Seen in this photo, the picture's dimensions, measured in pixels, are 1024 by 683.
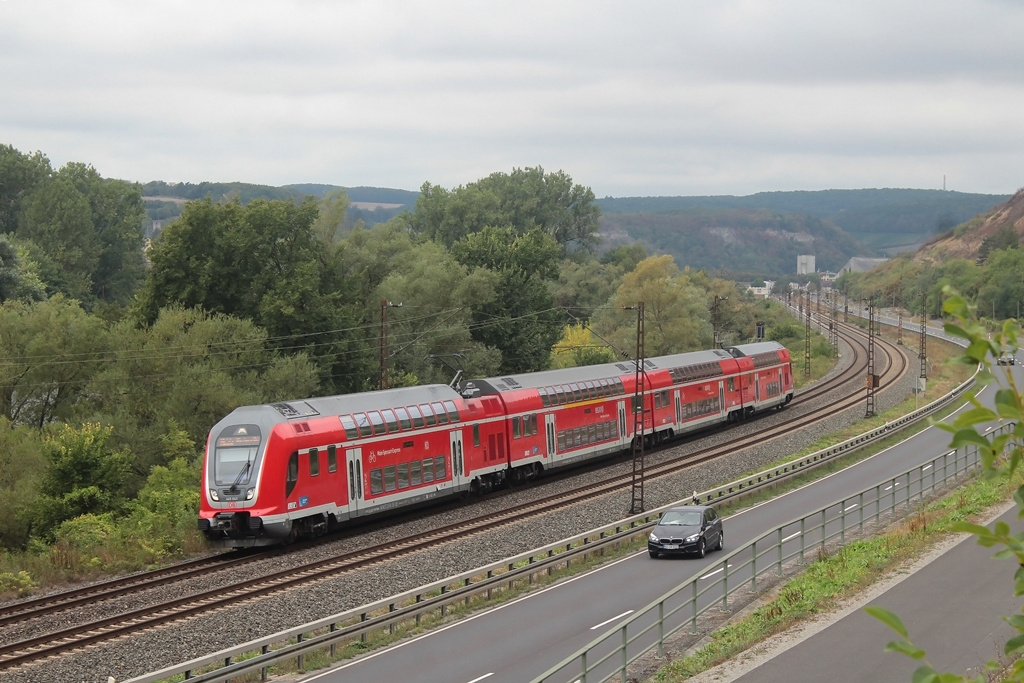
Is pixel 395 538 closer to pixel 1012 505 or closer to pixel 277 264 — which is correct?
pixel 1012 505

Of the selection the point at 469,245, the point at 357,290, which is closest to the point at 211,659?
the point at 357,290

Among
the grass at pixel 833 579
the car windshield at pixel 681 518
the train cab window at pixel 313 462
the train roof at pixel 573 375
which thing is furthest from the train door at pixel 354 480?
the grass at pixel 833 579

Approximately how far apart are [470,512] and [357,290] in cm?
3820

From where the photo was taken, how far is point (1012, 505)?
3322 cm

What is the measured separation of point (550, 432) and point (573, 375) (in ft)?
13.3

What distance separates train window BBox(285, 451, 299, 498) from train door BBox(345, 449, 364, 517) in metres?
2.63

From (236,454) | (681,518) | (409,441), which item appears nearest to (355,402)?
(409,441)

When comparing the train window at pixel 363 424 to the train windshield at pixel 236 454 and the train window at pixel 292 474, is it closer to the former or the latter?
the train window at pixel 292 474

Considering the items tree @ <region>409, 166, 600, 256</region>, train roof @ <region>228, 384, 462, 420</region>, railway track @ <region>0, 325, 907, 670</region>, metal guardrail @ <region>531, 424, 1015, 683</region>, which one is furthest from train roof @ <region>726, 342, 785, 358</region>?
tree @ <region>409, 166, 600, 256</region>

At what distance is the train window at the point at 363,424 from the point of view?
36469 mm

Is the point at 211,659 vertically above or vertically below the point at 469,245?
below

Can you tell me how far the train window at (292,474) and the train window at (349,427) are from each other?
2620 mm

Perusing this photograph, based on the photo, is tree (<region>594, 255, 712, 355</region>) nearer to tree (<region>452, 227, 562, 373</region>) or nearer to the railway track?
tree (<region>452, 227, 562, 373</region>)

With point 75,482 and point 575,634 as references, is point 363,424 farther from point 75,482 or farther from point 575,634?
point 575,634
